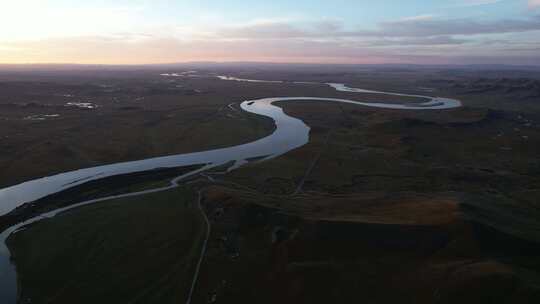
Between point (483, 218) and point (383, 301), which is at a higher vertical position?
point (483, 218)

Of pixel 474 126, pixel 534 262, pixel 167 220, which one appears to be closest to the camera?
pixel 534 262

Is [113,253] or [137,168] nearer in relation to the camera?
[113,253]

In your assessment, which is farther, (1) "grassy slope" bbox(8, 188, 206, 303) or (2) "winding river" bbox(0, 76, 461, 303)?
(2) "winding river" bbox(0, 76, 461, 303)

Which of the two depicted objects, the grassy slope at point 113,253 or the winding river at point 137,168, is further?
the winding river at point 137,168

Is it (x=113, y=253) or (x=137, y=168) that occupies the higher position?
(x=137, y=168)

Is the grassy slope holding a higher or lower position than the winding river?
lower

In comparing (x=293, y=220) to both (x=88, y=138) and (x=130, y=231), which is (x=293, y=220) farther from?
(x=88, y=138)

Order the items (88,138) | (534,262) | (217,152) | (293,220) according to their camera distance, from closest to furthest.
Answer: (534,262)
(293,220)
(217,152)
(88,138)

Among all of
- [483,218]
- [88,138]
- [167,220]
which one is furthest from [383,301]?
[88,138]
